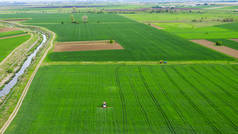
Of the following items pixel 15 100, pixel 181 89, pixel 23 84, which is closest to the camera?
pixel 15 100

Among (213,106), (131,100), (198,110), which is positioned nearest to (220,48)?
(213,106)

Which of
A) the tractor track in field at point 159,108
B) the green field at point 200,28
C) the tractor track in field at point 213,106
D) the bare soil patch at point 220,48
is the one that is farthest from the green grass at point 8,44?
the green field at point 200,28

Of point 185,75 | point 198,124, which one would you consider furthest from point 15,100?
point 185,75

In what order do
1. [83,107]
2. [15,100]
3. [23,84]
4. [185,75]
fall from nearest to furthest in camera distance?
[83,107]
[15,100]
[23,84]
[185,75]

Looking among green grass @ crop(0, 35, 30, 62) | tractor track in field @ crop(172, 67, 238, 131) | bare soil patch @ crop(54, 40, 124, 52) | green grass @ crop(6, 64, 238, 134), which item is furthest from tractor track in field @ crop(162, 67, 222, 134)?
green grass @ crop(0, 35, 30, 62)

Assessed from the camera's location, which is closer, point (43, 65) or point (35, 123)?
point (35, 123)

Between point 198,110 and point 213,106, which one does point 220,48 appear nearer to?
point 213,106

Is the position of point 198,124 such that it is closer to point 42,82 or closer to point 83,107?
point 83,107

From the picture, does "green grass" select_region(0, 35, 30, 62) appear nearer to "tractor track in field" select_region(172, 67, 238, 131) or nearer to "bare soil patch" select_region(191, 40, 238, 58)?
"tractor track in field" select_region(172, 67, 238, 131)
